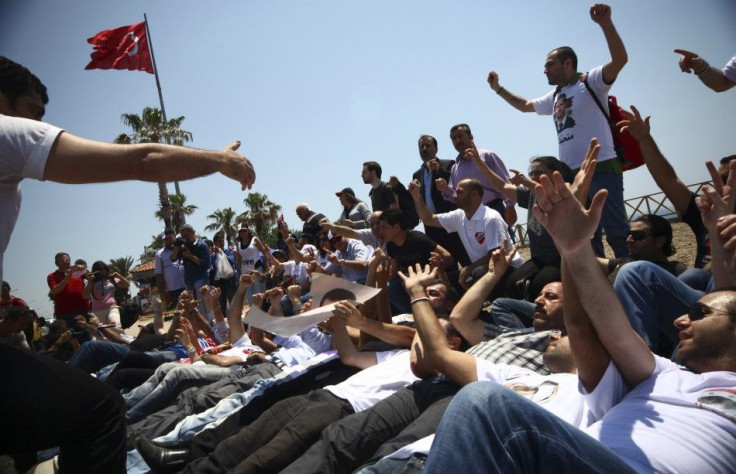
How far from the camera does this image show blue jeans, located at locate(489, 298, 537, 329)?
3803 mm

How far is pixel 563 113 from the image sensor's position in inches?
180

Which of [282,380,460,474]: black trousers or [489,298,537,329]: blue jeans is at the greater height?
[489,298,537,329]: blue jeans

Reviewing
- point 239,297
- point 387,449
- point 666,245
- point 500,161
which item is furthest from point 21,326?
point 666,245

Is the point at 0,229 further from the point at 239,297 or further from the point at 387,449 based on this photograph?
the point at 239,297

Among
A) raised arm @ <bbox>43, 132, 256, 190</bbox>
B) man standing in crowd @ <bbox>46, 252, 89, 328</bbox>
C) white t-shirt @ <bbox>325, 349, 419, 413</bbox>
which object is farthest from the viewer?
man standing in crowd @ <bbox>46, 252, 89, 328</bbox>

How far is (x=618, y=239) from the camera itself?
4.21 meters

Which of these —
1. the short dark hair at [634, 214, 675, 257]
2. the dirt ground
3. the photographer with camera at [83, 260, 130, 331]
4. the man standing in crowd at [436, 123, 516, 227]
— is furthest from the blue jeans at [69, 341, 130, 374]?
the dirt ground

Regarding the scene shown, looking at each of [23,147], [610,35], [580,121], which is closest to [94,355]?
[23,147]

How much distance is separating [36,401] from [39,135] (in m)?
1.00

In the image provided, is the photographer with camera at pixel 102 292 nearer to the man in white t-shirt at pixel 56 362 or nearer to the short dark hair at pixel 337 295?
the short dark hair at pixel 337 295

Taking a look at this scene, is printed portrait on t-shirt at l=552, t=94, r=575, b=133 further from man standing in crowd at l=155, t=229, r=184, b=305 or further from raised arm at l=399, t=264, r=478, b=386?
man standing in crowd at l=155, t=229, r=184, b=305

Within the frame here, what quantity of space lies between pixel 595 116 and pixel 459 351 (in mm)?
2664

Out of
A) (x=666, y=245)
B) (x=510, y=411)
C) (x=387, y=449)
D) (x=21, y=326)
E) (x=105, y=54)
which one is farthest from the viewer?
(x=105, y=54)

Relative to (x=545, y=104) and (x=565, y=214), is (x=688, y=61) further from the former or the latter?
(x=565, y=214)
